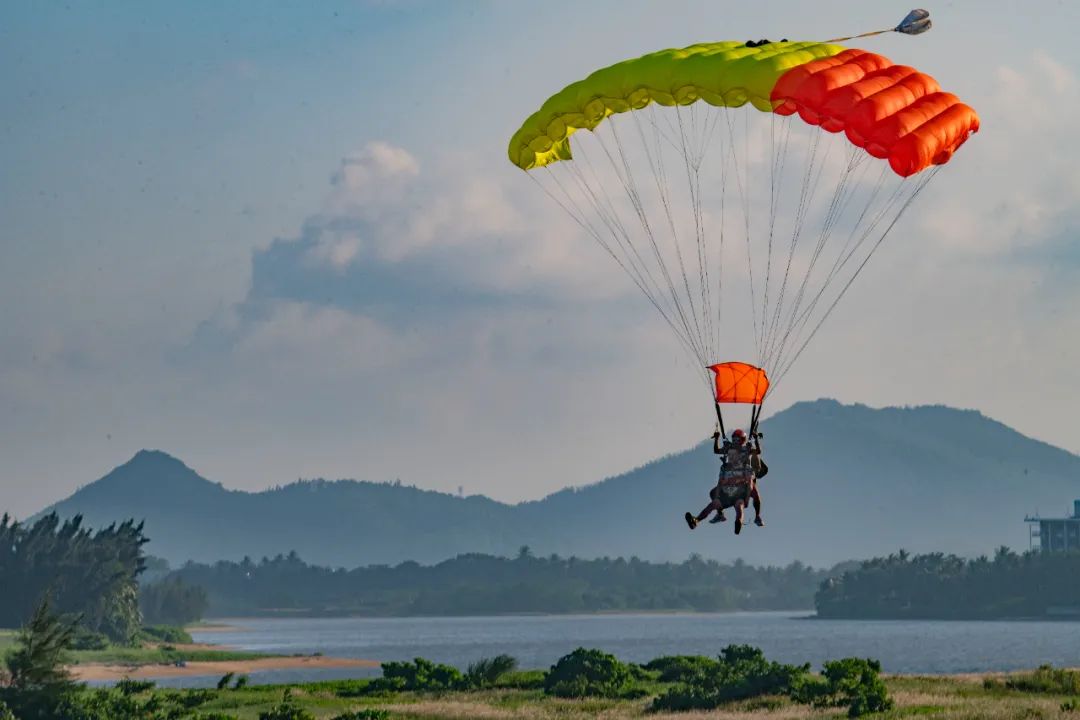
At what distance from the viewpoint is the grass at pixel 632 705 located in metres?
47.8

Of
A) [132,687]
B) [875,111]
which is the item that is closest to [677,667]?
[132,687]

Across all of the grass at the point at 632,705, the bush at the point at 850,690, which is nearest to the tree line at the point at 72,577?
the grass at the point at 632,705

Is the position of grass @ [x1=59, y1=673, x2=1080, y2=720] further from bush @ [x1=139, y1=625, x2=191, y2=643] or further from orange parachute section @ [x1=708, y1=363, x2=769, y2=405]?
bush @ [x1=139, y1=625, x2=191, y2=643]

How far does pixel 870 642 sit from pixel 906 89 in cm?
15101

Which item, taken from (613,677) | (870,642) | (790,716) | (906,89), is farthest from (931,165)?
(870,642)

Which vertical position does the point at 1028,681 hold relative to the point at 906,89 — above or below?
below

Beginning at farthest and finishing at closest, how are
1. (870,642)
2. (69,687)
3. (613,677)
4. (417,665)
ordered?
(870,642), (417,665), (613,677), (69,687)

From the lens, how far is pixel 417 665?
6369cm

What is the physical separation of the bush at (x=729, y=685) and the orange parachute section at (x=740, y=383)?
1562cm

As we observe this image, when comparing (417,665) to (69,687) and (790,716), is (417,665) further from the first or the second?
(790,716)

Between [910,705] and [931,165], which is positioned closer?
[931,165]

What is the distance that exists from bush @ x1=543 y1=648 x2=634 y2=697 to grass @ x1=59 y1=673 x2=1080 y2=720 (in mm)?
810

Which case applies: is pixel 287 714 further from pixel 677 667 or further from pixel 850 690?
pixel 677 667

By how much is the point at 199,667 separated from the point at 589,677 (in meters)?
69.6
